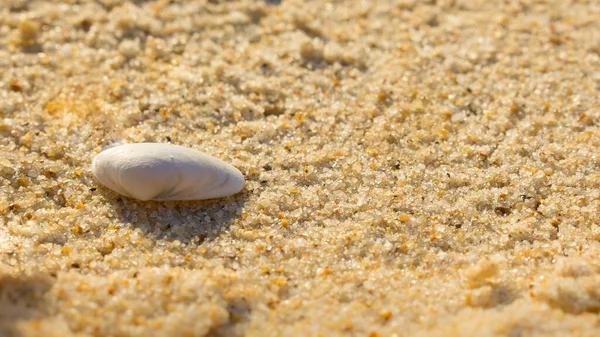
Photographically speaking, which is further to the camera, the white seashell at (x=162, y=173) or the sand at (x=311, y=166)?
the white seashell at (x=162, y=173)

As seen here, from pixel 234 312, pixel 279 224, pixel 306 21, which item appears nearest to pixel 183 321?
pixel 234 312

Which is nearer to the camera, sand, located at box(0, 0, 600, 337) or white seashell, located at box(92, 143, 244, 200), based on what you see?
sand, located at box(0, 0, 600, 337)

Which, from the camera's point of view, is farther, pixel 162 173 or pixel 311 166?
pixel 311 166

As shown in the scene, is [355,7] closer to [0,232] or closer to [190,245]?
[190,245]
